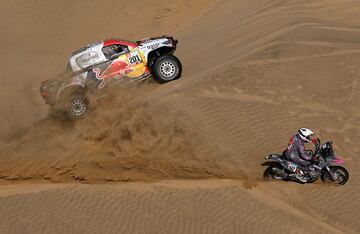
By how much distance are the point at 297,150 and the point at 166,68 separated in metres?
4.98

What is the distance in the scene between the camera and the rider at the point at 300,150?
34.9ft

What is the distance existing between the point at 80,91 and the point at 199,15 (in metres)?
9.01

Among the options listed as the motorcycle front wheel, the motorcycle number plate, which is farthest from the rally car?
the motorcycle front wheel

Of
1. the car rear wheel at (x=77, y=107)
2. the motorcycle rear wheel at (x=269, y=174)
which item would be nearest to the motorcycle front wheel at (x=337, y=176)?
the motorcycle rear wheel at (x=269, y=174)

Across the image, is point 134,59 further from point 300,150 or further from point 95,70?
point 300,150

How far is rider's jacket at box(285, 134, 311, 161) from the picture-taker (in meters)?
10.7

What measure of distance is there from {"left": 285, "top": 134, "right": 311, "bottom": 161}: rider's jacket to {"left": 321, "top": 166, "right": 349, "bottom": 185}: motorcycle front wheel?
56cm

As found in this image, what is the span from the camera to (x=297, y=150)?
35.4ft

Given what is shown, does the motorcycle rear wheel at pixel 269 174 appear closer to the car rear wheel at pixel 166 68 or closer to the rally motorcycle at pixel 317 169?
the rally motorcycle at pixel 317 169

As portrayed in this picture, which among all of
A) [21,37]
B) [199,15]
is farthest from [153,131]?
[21,37]

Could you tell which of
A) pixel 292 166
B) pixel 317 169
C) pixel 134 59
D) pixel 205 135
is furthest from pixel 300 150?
pixel 134 59

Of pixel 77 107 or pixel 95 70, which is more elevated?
pixel 95 70

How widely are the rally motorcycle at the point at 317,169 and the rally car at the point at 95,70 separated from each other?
186 inches

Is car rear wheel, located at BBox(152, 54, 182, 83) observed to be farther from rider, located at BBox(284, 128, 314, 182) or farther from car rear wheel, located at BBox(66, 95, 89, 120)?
rider, located at BBox(284, 128, 314, 182)
